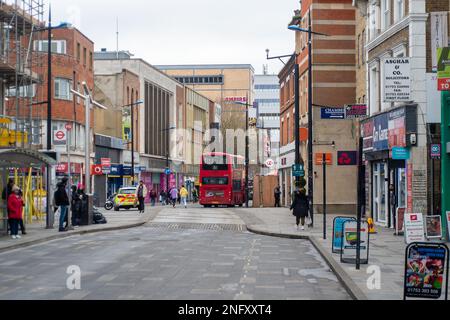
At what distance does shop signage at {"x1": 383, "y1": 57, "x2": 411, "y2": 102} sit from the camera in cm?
2619

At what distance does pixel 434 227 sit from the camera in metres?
22.5

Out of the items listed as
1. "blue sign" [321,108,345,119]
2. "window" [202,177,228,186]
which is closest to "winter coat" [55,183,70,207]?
"blue sign" [321,108,345,119]

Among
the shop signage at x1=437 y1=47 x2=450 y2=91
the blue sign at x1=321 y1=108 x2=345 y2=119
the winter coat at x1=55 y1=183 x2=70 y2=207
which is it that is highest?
the shop signage at x1=437 y1=47 x2=450 y2=91

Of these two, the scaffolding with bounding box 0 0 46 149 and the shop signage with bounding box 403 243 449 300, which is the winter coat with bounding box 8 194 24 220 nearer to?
the scaffolding with bounding box 0 0 46 149

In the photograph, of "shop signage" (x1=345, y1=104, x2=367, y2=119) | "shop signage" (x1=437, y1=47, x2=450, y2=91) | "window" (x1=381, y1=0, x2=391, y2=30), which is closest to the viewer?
"shop signage" (x1=345, y1=104, x2=367, y2=119)

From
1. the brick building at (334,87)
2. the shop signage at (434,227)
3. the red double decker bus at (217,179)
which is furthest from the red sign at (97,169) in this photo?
the shop signage at (434,227)

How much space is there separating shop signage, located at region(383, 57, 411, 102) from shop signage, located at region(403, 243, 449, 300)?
52.8ft

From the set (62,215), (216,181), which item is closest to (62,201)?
(62,215)

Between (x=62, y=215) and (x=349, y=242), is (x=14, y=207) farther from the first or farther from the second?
(x=349, y=242)

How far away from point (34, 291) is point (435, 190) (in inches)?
671

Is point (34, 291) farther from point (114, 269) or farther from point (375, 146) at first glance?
point (375, 146)

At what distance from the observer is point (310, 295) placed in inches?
517

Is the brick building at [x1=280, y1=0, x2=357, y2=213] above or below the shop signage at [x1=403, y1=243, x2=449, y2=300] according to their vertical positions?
above

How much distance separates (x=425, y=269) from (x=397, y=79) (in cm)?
1637
